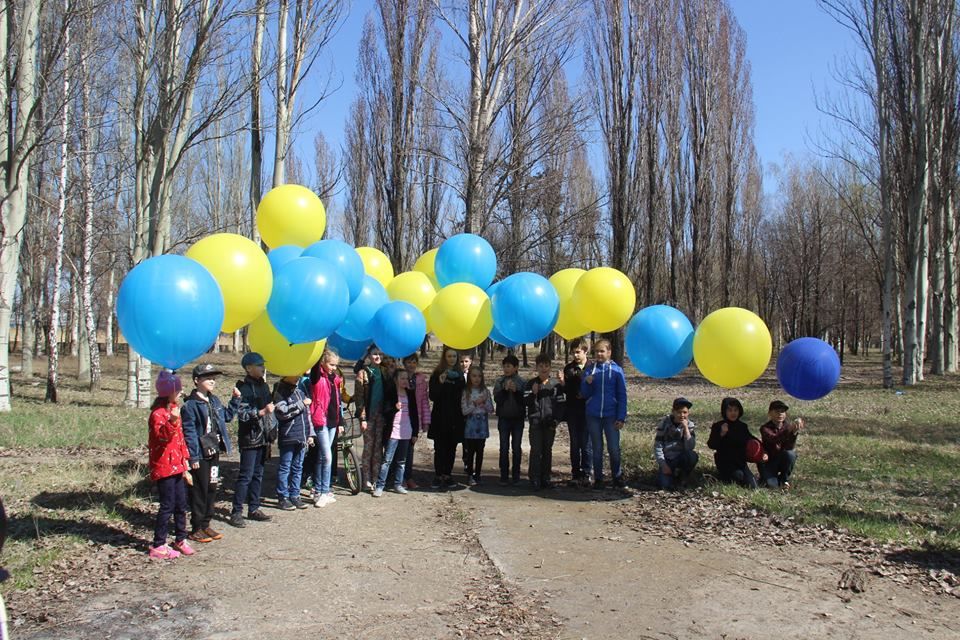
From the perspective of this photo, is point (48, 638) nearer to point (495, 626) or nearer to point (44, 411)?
point (495, 626)

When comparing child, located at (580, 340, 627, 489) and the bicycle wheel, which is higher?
child, located at (580, 340, 627, 489)

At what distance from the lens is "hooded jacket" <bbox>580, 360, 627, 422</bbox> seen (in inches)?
300

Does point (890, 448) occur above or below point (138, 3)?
below

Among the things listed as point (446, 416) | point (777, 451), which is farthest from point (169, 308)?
point (777, 451)

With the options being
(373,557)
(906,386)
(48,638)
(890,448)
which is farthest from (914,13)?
(48,638)

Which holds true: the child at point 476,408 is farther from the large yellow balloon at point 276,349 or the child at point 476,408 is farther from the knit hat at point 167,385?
the knit hat at point 167,385

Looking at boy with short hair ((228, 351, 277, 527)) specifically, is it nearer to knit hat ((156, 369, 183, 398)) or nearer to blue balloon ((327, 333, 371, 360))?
knit hat ((156, 369, 183, 398))

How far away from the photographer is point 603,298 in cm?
719

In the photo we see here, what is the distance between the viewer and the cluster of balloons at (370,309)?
4891 millimetres

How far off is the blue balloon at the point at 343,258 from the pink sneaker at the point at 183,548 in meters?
2.54

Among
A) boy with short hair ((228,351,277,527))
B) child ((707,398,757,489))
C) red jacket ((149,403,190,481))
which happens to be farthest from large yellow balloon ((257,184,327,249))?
child ((707,398,757,489))

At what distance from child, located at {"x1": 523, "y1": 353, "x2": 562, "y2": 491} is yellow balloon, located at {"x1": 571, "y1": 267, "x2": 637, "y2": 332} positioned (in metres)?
0.80

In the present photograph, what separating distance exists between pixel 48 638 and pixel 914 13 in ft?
66.1

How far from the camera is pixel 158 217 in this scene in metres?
11.5
